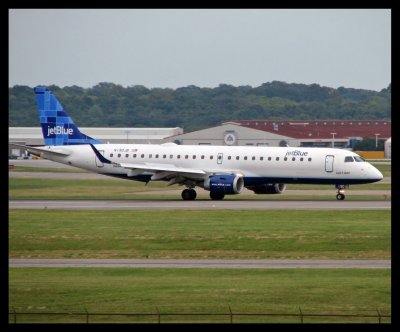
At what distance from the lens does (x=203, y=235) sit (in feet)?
124

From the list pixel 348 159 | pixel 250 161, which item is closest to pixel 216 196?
pixel 250 161

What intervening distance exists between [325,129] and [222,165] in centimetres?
9184

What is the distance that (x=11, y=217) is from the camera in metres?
45.2

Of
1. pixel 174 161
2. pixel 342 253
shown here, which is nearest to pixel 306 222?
pixel 342 253

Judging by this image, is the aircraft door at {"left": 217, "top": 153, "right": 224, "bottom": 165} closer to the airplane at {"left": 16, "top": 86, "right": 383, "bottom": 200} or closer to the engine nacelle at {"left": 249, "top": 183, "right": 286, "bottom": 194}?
the airplane at {"left": 16, "top": 86, "right": 383, "bottom": 200}

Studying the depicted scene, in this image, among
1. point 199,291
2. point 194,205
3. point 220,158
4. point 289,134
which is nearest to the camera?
point 199,291

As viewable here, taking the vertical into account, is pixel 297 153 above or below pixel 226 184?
above

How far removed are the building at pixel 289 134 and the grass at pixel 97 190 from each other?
161 feet

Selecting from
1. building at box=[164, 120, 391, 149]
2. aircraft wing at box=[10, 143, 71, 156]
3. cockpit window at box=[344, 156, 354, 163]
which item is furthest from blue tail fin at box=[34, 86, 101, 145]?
building at box=[164, 120, 391, 149]

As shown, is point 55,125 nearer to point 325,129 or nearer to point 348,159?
point 348,159

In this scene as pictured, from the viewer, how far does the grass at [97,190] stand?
6197 cm
